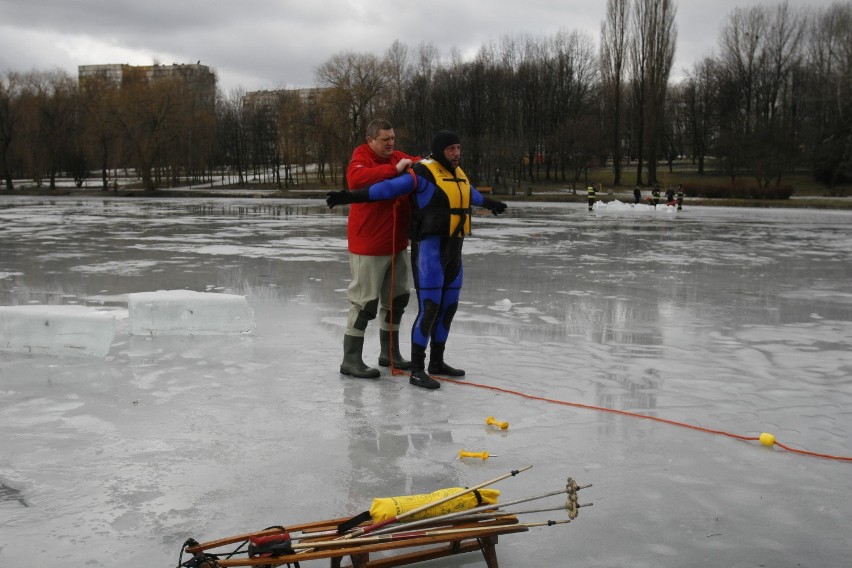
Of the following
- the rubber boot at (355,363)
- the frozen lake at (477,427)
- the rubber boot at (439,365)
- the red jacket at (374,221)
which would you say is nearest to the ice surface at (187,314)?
the frozen lake at (477,427)

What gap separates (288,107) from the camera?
60.8 meters

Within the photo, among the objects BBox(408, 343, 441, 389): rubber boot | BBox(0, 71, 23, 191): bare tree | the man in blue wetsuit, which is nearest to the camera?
the man in blue wetsuit

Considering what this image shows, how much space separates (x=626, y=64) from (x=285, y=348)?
52.3 m

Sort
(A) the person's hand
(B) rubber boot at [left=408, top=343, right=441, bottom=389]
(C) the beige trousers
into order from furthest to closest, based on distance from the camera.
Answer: (C) the beige trousers < (B) rubber boot at [left=408, top=343, right=441, bottom=389] < (A) the person's hand

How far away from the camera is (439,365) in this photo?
599cm

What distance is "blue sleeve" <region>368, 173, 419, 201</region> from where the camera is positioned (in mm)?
5363

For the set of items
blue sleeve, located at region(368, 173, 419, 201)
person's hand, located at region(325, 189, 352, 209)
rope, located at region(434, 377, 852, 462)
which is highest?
blue sleeve, located at region(368, 173, 419, 201)

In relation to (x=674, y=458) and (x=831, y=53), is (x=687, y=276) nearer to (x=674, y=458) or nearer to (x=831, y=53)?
(x=674, y=458)

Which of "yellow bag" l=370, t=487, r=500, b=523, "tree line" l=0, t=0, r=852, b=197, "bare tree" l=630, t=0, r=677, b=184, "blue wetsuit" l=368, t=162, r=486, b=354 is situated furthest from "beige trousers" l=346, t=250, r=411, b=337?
"bare tree" l=630, t=0, r=677, b=184

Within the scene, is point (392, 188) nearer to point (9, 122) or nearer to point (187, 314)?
point (187, 314)

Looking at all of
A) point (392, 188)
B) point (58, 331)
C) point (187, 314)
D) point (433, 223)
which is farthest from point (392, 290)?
point (58, 331)

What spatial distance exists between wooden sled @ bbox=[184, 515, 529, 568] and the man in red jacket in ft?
9.18

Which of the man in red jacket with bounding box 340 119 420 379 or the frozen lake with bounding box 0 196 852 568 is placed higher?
the man in red jacket with bounding box 340 119 420 379

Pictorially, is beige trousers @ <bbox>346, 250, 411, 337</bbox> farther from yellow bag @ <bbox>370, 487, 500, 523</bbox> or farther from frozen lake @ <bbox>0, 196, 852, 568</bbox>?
yellow bag @ <bbox>370, 487, 500, 523</bbox>
